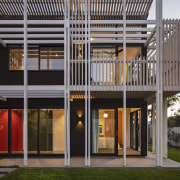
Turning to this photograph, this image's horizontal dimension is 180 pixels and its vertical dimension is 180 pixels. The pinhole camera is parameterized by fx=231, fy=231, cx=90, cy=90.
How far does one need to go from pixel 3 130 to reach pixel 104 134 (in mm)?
4478

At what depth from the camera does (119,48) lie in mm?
10531

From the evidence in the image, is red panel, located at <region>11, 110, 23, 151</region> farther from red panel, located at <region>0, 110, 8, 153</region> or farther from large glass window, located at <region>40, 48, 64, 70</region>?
large glass window, located at <region>40, 48, 64, 70</region>

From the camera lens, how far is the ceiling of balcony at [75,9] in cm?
960

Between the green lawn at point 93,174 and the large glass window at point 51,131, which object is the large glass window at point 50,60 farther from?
the green lawn at point 93,174

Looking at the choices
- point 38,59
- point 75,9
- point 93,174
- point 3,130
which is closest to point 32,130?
point 3,130

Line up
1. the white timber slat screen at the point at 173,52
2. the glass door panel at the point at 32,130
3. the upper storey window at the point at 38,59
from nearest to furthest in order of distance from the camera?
the white timber slat screen at the point at 173,52
the glass door panel at the point at 32,130
the upper storey window at the point at 38,59

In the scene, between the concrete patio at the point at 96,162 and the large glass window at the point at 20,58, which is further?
the large glass window at the point at 20,58

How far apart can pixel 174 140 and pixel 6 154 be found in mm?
10628

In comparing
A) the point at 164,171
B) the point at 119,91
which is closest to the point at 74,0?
the point at 119,91

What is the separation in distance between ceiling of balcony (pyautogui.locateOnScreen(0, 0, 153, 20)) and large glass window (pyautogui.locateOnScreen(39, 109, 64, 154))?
4.38 metres

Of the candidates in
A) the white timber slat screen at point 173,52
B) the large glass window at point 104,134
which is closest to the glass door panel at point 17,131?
the large glass window at point 104,134

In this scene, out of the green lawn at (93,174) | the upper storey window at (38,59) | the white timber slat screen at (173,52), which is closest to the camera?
the green lawn at (93,174)

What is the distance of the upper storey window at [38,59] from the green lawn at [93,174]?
453 centimetres

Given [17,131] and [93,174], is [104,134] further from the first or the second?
[17,131]
